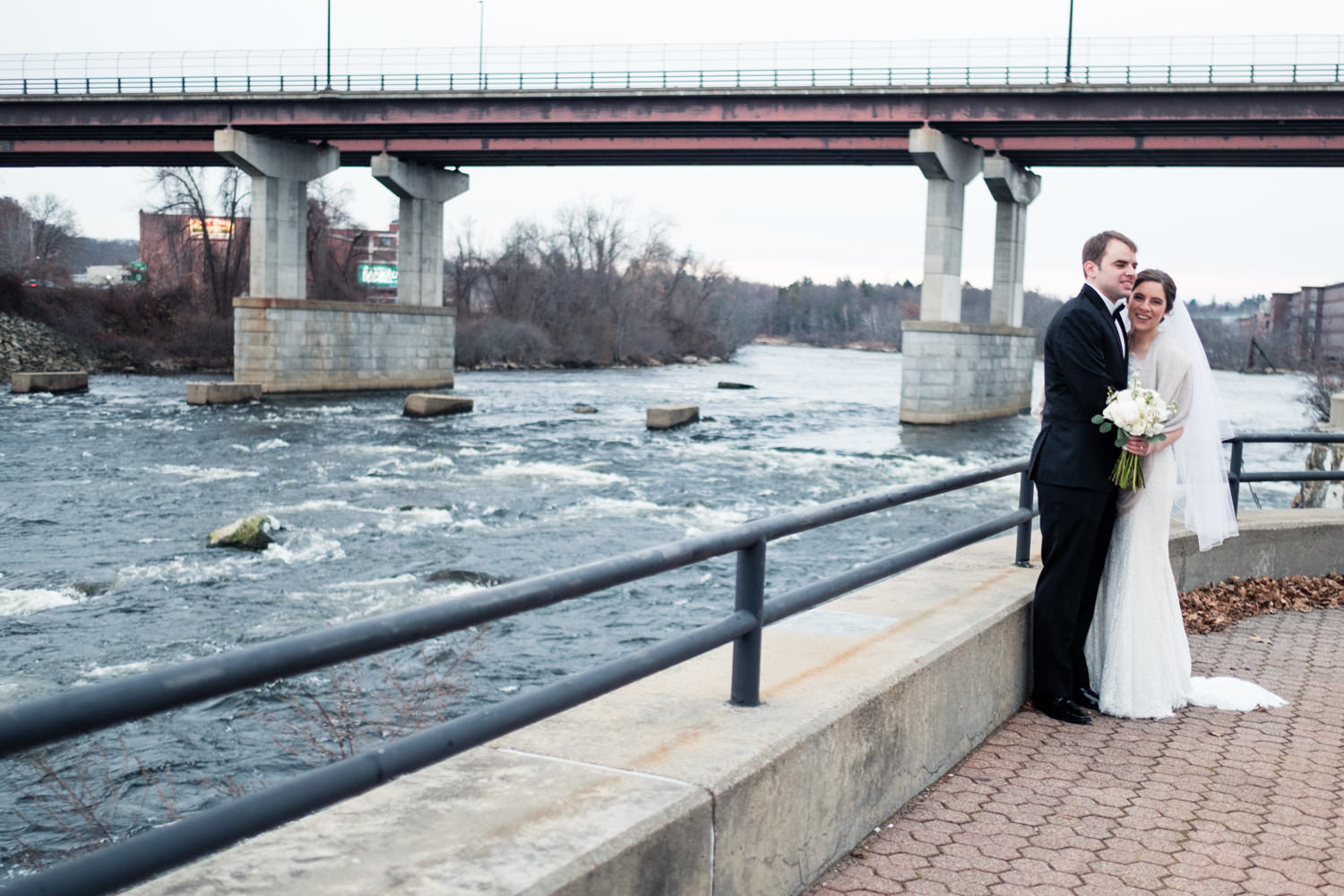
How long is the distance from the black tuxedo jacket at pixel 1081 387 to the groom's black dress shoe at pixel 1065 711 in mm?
971

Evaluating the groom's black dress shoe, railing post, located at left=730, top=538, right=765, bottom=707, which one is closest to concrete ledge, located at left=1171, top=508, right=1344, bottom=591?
the groom's black dress shoe

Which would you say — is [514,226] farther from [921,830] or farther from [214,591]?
[921,830]

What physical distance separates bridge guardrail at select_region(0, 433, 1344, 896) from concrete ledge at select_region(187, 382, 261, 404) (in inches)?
1452

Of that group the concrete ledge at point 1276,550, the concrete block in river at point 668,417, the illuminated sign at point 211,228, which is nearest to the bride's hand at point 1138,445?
the concrete ledge at point 1276,550

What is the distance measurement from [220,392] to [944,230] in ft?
79.7

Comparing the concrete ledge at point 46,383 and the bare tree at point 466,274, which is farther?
the bare tree at point 466,274

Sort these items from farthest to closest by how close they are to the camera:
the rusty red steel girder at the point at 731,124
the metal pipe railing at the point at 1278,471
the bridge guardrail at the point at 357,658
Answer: the rusty red steel girder at the point at 731,124, the metal pipe railing at the point at 1278,471, the bridge guardrail at the point at 357,658

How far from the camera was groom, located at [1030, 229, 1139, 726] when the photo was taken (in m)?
5.46

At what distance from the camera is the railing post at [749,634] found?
3.72 metres

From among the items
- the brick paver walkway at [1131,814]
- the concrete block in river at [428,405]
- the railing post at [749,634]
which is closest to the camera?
the railing post at [749,634]

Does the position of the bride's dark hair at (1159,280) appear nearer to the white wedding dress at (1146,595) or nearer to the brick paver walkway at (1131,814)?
the white wedding dress at (1146,595)

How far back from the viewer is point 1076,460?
552 cm

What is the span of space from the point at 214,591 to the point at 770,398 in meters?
40.1

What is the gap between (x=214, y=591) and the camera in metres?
13.2
